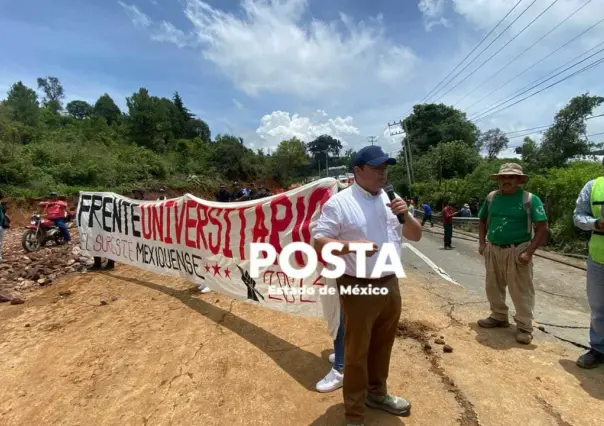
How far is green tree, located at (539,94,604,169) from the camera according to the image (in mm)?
26688

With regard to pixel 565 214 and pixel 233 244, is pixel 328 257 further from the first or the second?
pixel 565 214

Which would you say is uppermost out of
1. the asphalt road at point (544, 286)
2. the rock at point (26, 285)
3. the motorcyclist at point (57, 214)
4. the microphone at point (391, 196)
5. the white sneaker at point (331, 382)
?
the microphone at point (391, 196)

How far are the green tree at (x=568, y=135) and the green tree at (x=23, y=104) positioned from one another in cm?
5329

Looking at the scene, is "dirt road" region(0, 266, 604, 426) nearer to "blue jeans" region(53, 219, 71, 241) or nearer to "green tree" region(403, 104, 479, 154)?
"blue jeans" region(53, 219, 71, 241)

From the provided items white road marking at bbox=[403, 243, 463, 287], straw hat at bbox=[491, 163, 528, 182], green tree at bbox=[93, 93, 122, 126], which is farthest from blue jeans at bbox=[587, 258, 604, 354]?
green tree at bbox=[93, 93, 122, 126]

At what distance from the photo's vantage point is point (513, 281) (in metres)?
3.62

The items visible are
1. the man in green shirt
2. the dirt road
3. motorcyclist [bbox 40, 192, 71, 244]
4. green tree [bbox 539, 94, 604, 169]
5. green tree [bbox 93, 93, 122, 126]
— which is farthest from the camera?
green tree [bbox 93, 93, 122, 126]

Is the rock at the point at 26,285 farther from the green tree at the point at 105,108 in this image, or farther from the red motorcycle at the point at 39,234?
the green tree at the point at 105,108

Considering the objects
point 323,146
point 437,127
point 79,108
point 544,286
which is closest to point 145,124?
point 437,127

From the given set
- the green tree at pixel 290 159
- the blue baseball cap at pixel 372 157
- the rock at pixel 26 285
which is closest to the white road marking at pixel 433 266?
the blue baseball cap at pixel 372 157

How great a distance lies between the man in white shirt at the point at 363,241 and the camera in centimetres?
223

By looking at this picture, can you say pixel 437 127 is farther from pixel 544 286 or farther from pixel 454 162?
pixel 544 286

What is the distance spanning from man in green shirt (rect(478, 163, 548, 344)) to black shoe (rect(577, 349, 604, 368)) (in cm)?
46

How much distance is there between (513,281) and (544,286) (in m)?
3.29
